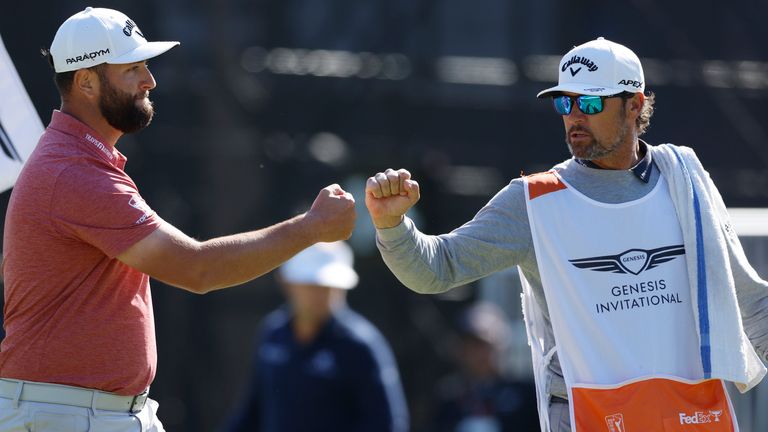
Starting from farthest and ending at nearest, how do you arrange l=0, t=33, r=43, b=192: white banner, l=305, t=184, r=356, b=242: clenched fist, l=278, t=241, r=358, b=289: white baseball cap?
l=278, t=241, r=358, b=289: white baseball cap < l=0, t=33, r=43, b=192: white banner < l=305, t=184, r=356, b=242: clenched fist

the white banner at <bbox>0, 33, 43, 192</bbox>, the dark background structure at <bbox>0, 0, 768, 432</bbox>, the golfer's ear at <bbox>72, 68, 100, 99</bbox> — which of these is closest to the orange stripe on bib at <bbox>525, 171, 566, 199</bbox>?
the golfer's ear at <bbox>72, 68, 100, 99</bbox>

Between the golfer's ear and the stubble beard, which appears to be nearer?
the golfer's ear

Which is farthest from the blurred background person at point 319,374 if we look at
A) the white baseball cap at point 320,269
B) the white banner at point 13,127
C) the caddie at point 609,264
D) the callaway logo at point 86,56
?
the callaway logo at point 86,56

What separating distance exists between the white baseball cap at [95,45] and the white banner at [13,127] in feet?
2.52

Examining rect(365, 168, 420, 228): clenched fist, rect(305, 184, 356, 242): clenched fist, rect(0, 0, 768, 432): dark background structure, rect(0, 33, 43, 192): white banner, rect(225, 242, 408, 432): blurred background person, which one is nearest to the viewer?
rect(365, 168, 420, 228): clenched fist

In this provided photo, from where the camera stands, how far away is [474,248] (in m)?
4.53

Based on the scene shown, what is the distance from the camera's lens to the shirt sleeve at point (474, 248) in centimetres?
445

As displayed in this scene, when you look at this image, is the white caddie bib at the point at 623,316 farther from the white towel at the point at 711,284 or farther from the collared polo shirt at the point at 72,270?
the collared polo shirt at the point at 72,270

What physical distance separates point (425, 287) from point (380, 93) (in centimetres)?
430

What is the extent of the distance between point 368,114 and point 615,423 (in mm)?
4604

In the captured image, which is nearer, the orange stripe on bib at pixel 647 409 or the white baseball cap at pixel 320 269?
the orange stripe on bib at pixel 647 409

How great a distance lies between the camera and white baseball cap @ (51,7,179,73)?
14.5 ft

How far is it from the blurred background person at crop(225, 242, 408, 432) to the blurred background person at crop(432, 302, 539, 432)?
63 cm

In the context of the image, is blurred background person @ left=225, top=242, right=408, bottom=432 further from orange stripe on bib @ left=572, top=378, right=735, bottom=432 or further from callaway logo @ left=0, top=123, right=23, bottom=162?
orange stripe on bib @ left=572, top=378, right=735, bottom=432
